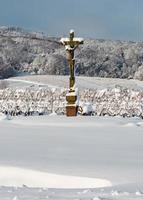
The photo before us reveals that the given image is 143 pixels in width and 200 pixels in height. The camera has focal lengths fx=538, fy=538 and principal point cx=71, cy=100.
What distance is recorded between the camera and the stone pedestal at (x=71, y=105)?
1062cm

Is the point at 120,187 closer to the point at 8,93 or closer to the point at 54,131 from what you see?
the point at 54,131

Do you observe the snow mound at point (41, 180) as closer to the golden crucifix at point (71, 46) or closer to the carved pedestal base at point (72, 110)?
the carved pedestal base at point (72, 110)

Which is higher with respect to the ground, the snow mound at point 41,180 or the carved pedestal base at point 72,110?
the snow mound at point 41,180

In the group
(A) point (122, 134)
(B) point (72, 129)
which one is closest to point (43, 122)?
(B) point (72, 129)

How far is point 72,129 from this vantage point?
798cm

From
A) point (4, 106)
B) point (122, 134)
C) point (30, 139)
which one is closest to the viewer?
point (30, 139)

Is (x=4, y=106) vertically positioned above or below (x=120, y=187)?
below

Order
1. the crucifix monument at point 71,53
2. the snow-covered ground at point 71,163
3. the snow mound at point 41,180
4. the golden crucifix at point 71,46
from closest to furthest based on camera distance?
the snow-covered ground at point 71,163 < the snow mound at point 41,180 < the crucifix monument at point 71,53 < the golden crucifix at point 71,46

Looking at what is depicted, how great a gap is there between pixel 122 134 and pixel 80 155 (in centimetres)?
186

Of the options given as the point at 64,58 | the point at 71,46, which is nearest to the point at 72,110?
the point at 71,46

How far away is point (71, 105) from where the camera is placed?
10734 mm

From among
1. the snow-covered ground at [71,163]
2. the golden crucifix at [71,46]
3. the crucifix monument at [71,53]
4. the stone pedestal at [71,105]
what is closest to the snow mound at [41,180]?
the snow-covered ground at [71,163]

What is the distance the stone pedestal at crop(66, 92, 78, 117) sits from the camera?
1062 cm

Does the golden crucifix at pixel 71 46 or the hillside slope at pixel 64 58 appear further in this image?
the hillside slope at pixel 64 58
